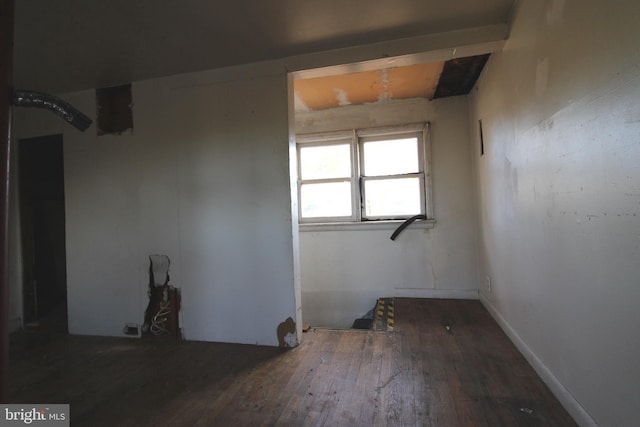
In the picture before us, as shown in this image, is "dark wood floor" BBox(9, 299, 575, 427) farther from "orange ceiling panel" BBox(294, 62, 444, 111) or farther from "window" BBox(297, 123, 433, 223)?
"orange ceiling panel" BBox(294, 62, 444, 111)

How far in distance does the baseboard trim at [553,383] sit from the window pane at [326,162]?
2443 millimetres

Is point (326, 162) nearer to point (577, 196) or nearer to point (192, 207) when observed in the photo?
point (192, 207)

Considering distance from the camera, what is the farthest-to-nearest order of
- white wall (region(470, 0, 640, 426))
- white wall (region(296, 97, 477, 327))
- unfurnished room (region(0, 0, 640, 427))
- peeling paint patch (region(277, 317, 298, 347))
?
1. white wall (region(296, 97, 477, 327))
2. peeling paint patch (region(277, 317, 298, 347))
3. unfurnished room (region(0, 0, 640, 427))
4. white wall (region(470, 0, 640, 426))

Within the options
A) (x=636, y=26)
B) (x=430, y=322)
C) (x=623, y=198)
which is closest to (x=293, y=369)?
(x=430, y=322)

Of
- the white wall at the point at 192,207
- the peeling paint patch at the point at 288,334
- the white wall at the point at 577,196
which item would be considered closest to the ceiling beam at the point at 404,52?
the white wall at the point at 577,196

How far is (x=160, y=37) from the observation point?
2.12 m

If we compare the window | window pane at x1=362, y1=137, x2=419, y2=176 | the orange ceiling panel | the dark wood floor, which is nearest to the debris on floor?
the dark wood floor

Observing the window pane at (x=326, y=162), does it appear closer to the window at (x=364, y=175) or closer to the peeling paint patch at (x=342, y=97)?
the window at (x=364, y=175)

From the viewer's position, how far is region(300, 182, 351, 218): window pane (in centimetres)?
388

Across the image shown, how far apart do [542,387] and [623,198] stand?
1274 mm

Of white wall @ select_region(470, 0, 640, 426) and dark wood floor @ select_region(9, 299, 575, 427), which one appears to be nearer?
white wall @ select_region(470, 0, 640, 426)

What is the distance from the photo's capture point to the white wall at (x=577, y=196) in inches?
41.9

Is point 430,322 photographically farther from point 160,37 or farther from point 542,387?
point 160,37

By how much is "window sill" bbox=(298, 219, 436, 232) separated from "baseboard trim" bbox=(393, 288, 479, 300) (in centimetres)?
78
